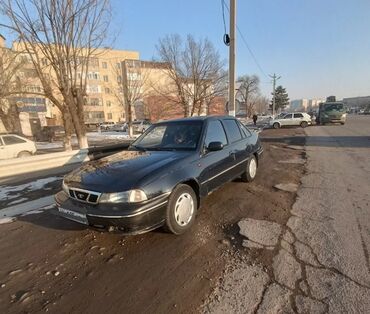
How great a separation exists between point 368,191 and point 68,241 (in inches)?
214

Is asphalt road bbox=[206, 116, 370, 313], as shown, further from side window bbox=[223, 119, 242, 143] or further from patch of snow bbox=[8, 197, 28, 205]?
patch of snow bbox=[8, 197, 28, 205]

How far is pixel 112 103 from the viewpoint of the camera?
77.7 meters

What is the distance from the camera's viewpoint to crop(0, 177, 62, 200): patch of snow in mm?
5941

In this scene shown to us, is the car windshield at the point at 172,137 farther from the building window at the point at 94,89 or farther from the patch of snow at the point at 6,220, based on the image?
the building window at the point at 94,89

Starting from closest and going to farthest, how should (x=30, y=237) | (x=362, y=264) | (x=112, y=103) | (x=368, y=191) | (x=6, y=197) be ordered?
(x=362, y=264)
(x=30, y=237)
(x=368, y=191)
(x=6, y=197)
(x=112, y=103)

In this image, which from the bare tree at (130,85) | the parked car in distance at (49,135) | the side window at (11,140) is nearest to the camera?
the side window at (11,140)

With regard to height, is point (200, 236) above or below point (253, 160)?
below

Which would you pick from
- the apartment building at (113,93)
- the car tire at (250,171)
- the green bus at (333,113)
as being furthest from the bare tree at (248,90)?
the car tire at (250,171)

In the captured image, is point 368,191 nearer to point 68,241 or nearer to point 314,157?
point 314,157

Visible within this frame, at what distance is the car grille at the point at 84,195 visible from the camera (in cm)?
318

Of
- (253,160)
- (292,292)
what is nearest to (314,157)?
(253,160)

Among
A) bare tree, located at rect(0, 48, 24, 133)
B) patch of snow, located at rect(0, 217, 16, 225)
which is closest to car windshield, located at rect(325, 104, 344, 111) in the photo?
bare tree, located at rect(0, 48, 24, 133)

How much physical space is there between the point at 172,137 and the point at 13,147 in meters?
10.5

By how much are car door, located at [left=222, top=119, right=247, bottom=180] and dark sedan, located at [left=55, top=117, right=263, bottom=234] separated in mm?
28
